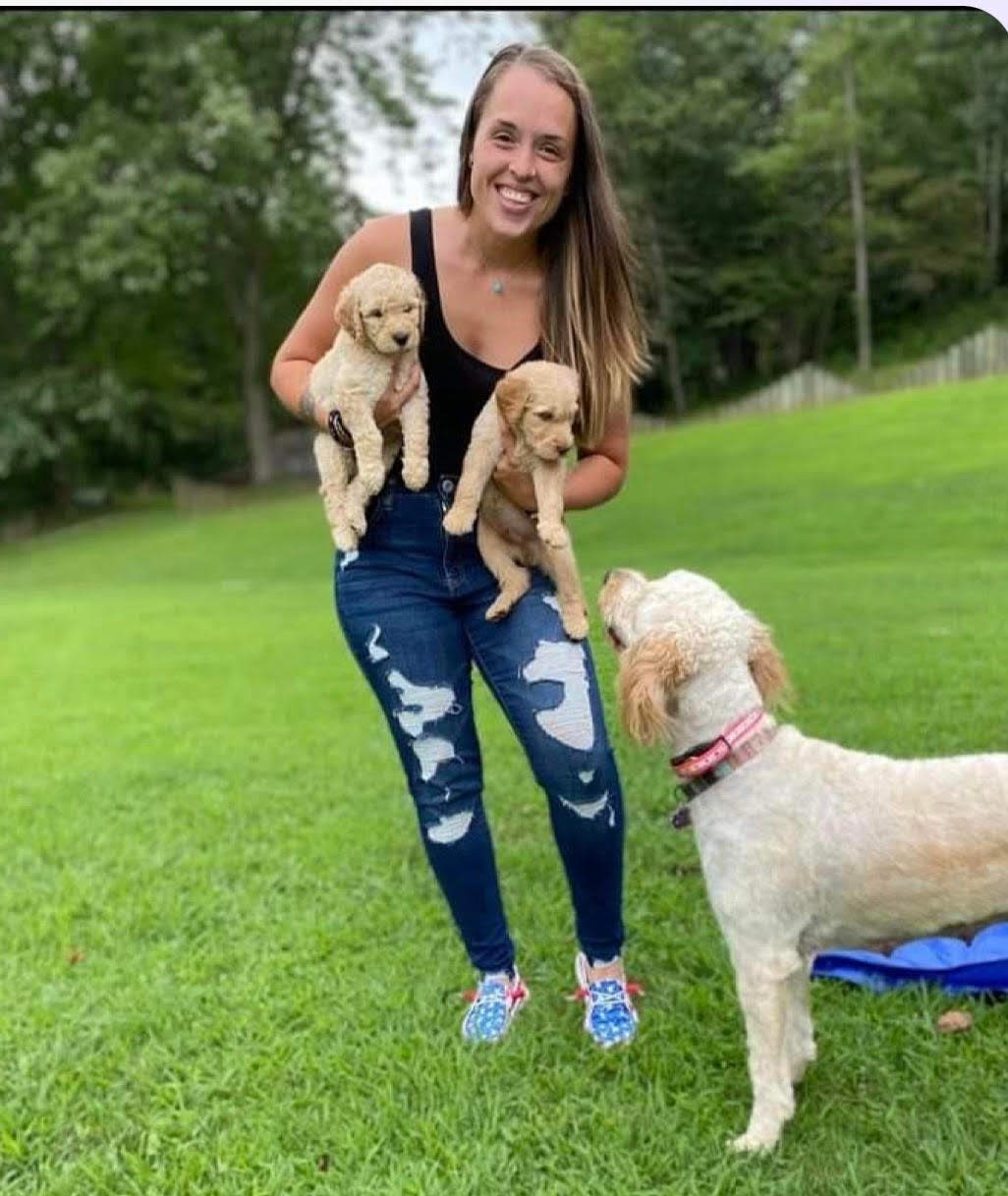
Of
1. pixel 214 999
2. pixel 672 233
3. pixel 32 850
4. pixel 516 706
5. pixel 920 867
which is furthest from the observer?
pixel 672 233

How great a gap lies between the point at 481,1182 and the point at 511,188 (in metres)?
2.16

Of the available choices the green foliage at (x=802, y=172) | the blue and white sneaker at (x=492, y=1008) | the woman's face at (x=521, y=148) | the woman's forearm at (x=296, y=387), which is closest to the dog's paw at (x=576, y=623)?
the woman's forearm at (x=296, y=387)

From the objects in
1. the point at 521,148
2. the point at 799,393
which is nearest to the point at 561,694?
the point at 521,148

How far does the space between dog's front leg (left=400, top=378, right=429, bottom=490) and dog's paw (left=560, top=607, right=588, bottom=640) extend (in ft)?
1.56

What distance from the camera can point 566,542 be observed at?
103 inches

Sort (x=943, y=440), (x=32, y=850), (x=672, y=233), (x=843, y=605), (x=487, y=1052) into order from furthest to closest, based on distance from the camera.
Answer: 1. (x=672, y=233)
2. (x=943, y=440)
3. (x=843, y=605)
4. (x=32, y=850)
5. (x=487, y=1052)

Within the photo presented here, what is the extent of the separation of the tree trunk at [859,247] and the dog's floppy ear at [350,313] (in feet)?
37.9

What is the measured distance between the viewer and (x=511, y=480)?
2.60 meters

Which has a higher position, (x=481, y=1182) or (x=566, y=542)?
(x=566, y=542)

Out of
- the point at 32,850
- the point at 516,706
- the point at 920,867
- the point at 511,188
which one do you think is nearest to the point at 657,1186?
the point at 920,867

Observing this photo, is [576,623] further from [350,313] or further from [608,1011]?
[608,1011]

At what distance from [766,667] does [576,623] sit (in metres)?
0.46

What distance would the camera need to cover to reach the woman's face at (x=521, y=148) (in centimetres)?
252

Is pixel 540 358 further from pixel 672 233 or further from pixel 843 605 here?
pixel 672 233
